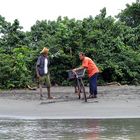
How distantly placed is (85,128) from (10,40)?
14.7 m

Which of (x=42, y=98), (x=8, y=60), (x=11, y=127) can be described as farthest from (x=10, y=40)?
(x=11, y=127)

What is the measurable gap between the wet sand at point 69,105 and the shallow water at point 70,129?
989 mm

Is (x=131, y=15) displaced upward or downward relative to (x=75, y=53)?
upward

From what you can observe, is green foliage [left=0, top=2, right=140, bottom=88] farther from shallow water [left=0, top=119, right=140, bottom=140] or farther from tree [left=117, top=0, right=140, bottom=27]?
shallow water [left=0, top=119, right=140, bottom=140]

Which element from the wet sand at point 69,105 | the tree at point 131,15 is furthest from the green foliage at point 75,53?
the tree at point 131,15

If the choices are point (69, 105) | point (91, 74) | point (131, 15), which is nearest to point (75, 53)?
point (91, 74)

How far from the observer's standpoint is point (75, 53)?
23.4m

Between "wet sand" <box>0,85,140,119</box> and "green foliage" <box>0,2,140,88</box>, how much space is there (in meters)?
2.45

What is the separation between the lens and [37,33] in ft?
89.8

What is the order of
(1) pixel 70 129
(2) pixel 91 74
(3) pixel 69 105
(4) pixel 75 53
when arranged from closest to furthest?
(1) pixel 70 129 < (3) pixel 69 105 < (2) pixel 91 74 < (4) pixel 75 53

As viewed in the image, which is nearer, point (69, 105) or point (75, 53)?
point (69, 105)

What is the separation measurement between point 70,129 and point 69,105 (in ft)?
15.1

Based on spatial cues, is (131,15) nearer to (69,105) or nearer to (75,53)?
(75,53)

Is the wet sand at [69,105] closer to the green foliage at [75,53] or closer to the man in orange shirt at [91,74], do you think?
the man in orange shirt at [91,74]
